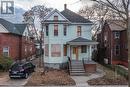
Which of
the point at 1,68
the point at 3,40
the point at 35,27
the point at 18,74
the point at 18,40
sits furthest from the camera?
the point at 35,27

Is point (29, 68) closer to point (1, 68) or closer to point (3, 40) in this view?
point (1, 68)

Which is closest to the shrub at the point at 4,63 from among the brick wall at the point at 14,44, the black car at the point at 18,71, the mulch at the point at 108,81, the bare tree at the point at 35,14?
the brick wall at the point at 14,44

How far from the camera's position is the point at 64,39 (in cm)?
4169

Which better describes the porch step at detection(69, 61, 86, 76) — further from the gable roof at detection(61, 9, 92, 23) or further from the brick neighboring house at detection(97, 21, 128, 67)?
the brick neighboring house at detection(97, 21, 128, 67)

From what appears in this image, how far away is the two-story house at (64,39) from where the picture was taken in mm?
40875

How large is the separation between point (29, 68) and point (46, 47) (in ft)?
23.5

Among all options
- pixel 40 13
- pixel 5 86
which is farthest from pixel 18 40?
pixel 5 86

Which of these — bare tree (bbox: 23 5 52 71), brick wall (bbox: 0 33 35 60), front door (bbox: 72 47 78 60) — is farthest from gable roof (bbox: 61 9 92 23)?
bare tree (bbox: 23 5 52 71)

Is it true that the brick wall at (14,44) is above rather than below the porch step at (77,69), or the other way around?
above

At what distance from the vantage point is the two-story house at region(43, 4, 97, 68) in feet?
134

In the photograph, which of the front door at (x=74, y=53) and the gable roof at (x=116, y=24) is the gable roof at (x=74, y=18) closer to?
the gable roof at (x=116, y=24)

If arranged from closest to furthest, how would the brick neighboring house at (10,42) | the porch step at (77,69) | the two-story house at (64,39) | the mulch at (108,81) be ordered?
the mulch at (108,81), the porch step at (77,69), the two-story house at (64,39), the brick neighboring house at (10,42)

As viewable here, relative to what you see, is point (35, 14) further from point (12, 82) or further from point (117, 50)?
point (12, 82)

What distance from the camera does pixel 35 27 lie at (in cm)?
7081
